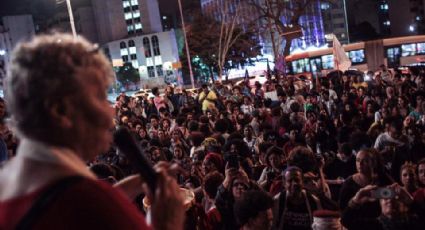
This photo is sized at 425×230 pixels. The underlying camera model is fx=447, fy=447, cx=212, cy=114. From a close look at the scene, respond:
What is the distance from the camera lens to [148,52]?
91562 millimetres

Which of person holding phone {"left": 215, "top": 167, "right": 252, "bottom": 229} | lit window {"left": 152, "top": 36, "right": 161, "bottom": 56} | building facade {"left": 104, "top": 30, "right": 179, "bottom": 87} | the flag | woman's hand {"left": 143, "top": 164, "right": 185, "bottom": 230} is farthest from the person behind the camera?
lit window {"left": 152, "top": 36, "right": 161, "bottom": 56}

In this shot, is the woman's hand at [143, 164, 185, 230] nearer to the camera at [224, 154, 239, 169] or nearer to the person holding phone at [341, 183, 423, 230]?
the person holding phone at [341, 183, 423, 230]

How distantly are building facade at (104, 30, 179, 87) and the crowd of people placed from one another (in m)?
77.3

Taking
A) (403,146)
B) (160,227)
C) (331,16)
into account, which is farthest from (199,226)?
(331,16)

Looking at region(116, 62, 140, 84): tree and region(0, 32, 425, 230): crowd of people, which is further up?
region(116, 62, 140, 84): tree

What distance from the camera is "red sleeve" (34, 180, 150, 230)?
121cm

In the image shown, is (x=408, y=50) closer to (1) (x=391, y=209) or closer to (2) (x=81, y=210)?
(1) (x=391, y=209)

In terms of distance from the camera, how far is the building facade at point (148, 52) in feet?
295

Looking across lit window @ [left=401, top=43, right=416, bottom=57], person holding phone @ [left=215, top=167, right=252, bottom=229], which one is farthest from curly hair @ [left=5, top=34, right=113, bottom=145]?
lit window @ [left=401, top=43, right=416, bottom=57]

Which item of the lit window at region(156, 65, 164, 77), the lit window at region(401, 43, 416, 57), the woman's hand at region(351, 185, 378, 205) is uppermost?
the lit window at region(156, 65, 164, 77)

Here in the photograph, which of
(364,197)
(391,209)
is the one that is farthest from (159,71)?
A: (391,209)

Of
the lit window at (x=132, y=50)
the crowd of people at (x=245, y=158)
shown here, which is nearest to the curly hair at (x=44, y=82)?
the crowd of people at (x=245, y=158)

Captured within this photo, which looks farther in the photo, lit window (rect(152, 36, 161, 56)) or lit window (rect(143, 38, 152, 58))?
lit window (rect(143, 38, 152, 58))

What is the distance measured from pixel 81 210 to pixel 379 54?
30733 mm
